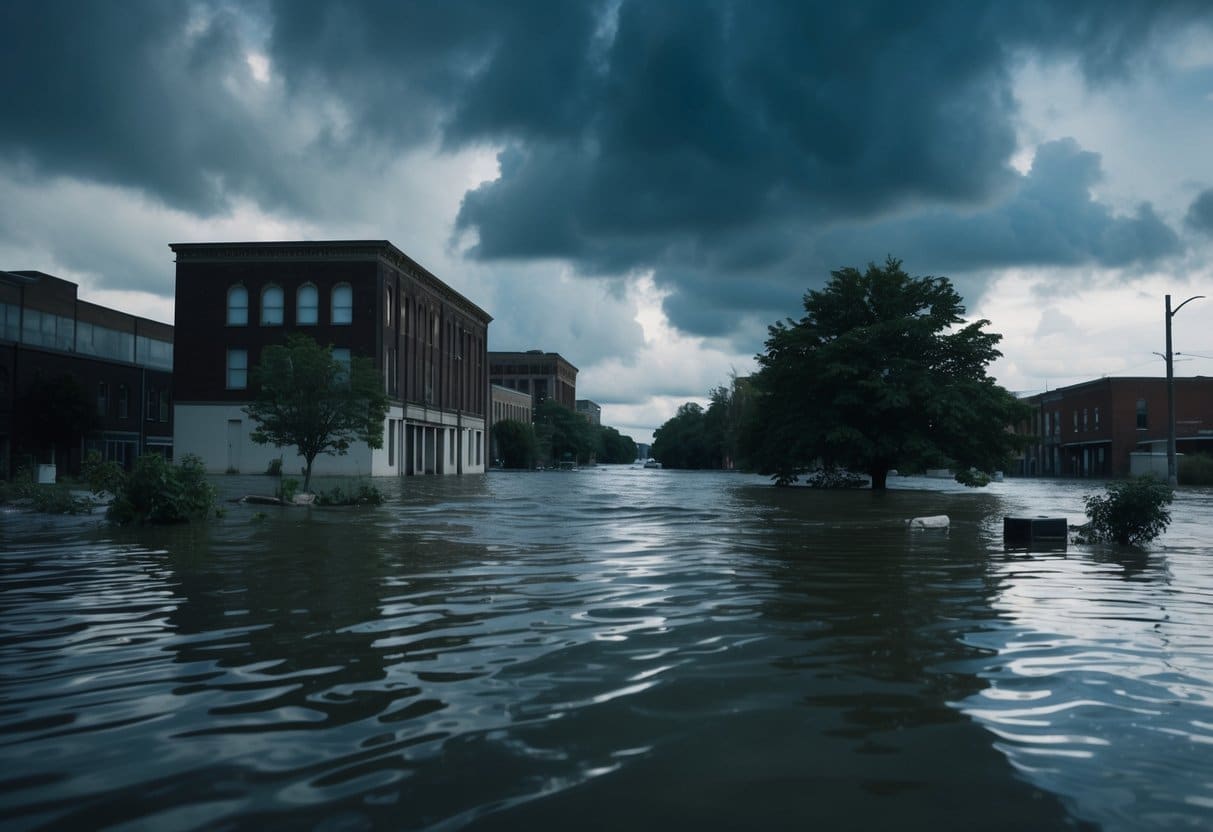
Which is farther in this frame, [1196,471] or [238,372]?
[238,372]

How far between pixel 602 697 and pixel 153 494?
14.4 metres

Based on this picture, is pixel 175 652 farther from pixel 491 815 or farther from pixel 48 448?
pixel 48 448

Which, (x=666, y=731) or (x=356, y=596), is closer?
(x=666, y=731)

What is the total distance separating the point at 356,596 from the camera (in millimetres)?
8703

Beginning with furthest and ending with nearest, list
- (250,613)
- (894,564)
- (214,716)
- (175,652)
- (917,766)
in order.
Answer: (894,564) < (250,613) < (175,652) < (214,716) < (917,766)

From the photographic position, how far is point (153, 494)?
17.1 metres

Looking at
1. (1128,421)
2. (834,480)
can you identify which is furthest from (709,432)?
(834,480)

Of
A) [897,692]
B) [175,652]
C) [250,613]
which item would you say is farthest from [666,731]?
[250,613]

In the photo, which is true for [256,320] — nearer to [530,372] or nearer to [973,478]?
[973,478]

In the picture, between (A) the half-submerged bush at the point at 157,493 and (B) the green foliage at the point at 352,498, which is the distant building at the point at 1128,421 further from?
(A) the half-submerged bush at the point at 157,493


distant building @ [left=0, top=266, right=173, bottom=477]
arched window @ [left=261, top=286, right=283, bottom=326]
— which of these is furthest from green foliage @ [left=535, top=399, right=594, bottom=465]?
arched window @ [left=261, top=286, right=283, bottom=326]

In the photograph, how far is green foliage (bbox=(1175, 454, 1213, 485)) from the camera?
47188 mm

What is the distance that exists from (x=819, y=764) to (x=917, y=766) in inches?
16.3

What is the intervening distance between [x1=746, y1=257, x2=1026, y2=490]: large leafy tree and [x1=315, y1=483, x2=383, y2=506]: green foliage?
66.1ft
